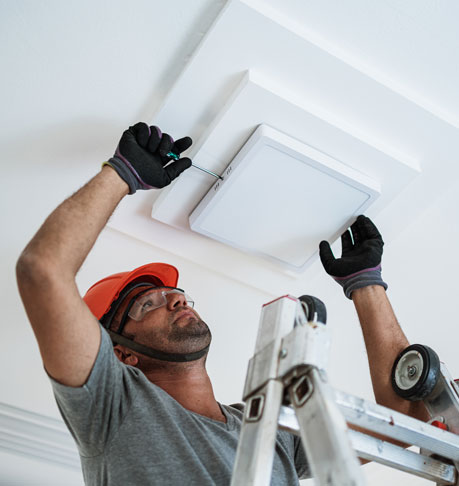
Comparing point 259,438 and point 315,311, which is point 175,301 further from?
point 259,438

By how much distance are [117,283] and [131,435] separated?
543mm

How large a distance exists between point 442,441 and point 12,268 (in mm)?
1372

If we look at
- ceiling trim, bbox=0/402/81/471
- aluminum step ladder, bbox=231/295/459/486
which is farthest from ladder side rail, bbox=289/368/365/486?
ceiling trim, bbox=0/402/81/471

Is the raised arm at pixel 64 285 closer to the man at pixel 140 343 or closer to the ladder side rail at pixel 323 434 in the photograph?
the man at pixel 140 343

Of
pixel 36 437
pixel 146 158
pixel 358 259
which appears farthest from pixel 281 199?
pixel 36 437

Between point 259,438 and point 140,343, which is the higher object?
point 140,343

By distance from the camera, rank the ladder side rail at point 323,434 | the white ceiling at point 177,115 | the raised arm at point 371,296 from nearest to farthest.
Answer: the ladder side rail at point 323,434 < the white ceiling at point 177,115 < the raised arm at point 371,296

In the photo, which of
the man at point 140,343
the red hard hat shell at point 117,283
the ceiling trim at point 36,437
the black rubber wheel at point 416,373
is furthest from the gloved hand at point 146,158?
the ceiling trim at point 36,437

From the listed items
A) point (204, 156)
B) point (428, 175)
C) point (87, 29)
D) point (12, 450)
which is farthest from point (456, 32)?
point (12, 450)

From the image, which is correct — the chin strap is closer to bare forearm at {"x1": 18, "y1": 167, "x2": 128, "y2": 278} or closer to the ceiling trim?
bare forearm at {"x1": 18, "y1": 167, "x2": 128, "y2": 278}

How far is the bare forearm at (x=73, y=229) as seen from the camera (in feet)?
3.40

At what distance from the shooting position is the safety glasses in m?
1.55

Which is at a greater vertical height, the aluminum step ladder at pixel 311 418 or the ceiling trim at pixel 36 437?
the ceiling trim at pixel 36 437

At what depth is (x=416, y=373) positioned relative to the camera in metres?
1.15
